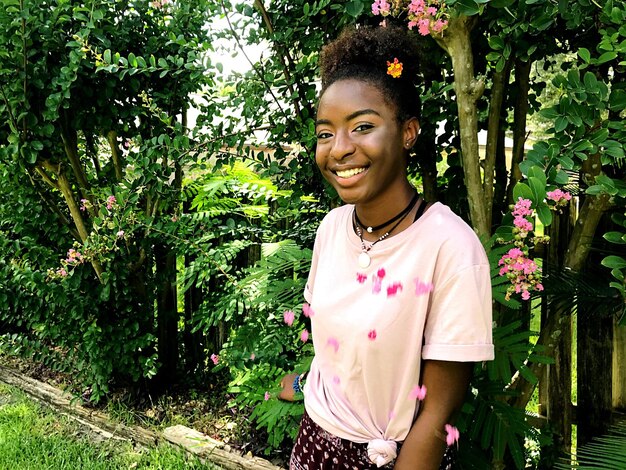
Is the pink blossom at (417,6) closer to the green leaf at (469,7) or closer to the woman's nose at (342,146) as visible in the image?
the green leaf at (469,7)

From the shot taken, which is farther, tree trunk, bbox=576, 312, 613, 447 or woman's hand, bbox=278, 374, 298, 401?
tree trunk, bbox=576, 312, 613, 447

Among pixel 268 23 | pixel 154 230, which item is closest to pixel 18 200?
pixel 154 230

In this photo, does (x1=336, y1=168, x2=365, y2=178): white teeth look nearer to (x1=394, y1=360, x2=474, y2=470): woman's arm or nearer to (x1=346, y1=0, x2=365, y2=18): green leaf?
(x1=394, y1=360, x2=474, y2=470): woman's arm

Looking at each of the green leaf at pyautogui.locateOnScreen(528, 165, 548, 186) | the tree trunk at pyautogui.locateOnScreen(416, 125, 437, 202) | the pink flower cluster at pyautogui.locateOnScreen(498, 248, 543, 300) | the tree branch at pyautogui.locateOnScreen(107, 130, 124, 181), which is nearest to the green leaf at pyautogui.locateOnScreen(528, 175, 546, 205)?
the green leaf at pyautogui.locateOnScreen(528, 165, 548, 186)

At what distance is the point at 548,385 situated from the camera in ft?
9.36

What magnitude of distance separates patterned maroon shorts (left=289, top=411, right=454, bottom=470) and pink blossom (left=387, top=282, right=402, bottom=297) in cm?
37

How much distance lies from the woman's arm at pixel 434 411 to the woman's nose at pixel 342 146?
52 centimetres

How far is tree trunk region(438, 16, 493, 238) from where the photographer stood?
1988mm

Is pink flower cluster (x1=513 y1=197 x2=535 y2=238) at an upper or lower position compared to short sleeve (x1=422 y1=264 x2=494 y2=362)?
upper

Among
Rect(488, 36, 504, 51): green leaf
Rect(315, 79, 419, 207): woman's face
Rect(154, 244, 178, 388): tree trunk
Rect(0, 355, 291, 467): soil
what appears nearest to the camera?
Rect(315, 79, 419, 207): woman's face

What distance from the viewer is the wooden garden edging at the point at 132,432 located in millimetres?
3096

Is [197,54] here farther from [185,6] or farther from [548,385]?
[548,385]

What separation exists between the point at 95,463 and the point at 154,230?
131cm

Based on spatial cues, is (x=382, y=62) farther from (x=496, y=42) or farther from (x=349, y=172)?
(x=496, y=42)
